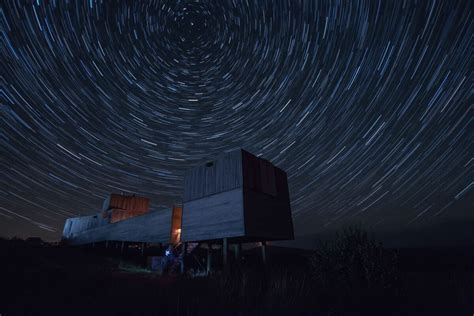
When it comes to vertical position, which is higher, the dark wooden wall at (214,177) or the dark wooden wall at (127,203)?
the dark wooden wall at (127,203)

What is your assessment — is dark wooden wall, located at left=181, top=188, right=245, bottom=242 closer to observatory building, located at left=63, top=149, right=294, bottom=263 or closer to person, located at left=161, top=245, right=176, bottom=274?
observatory building, located at left=63, top=149, right=294, bottom=263

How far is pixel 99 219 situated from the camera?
123 ft

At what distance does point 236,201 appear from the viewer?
645 inches

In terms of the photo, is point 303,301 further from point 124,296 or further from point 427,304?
point 124,296

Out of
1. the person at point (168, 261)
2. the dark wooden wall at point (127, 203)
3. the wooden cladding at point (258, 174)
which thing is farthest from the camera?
the dark wooden wall at point (127, 203)

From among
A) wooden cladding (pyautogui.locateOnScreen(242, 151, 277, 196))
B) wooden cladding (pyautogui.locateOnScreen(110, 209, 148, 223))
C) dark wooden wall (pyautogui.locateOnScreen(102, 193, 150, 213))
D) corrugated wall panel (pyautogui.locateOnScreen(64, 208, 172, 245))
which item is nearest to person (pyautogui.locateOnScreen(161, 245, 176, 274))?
corrugated wall panel (pyautogui.locateOnScreen(64, 208, 172, 245))

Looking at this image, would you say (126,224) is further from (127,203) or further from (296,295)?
(296,295)

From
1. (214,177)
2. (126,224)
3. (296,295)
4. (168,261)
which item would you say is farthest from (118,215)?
(296,295)

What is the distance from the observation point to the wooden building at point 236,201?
53.5 ft

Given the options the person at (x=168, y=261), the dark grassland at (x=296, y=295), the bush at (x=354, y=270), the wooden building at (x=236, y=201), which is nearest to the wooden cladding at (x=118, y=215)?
the person at (x=168, y=261)

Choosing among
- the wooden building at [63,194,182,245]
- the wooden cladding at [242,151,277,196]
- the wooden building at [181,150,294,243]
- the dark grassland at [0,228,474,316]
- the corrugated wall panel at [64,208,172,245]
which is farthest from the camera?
the corrugated wall panel at [64,208,172,245]

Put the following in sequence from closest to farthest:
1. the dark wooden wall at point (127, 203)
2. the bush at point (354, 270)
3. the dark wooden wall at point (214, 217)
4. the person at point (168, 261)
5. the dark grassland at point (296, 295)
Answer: the dark grassland at point (296, 295) → the bush at point (354, 270) → the dark wooden wall at point (214, 217) → the person at point (168, 261) → the dark wooden wall at point (127, 203)

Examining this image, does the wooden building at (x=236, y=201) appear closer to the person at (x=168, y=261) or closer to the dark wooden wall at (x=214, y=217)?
the dark wooden wall at (x=214, y=217)

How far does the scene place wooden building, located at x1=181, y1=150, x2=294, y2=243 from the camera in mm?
16312
